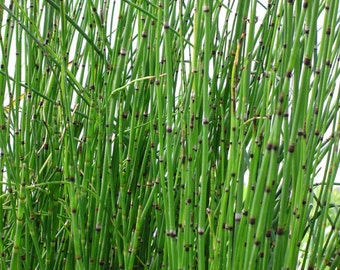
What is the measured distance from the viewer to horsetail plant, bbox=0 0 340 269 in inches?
30.6

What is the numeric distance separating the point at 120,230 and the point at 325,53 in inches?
20.2

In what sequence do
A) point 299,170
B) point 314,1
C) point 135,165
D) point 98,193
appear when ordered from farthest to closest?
point 135,165, point 98,193, point 299,170, point 314,1

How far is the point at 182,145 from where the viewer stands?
0.84 meters

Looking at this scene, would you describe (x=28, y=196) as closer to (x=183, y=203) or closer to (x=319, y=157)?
(x=183, y=203)

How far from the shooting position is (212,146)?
1094 mm

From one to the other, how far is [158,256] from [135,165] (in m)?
0.17

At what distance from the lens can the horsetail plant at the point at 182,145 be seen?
0.78 metres

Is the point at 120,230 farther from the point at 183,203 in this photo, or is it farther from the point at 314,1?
the point at 314,1

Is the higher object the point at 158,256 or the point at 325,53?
the point at 325,53

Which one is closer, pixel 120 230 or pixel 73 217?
pixel 73 217

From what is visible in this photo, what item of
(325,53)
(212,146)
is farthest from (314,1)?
(212,146)

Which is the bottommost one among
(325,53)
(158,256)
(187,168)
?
(158,256)

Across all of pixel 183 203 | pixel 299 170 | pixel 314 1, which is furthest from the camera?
pixel 183 203

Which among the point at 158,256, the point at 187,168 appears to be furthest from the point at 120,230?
the point at 187,168
